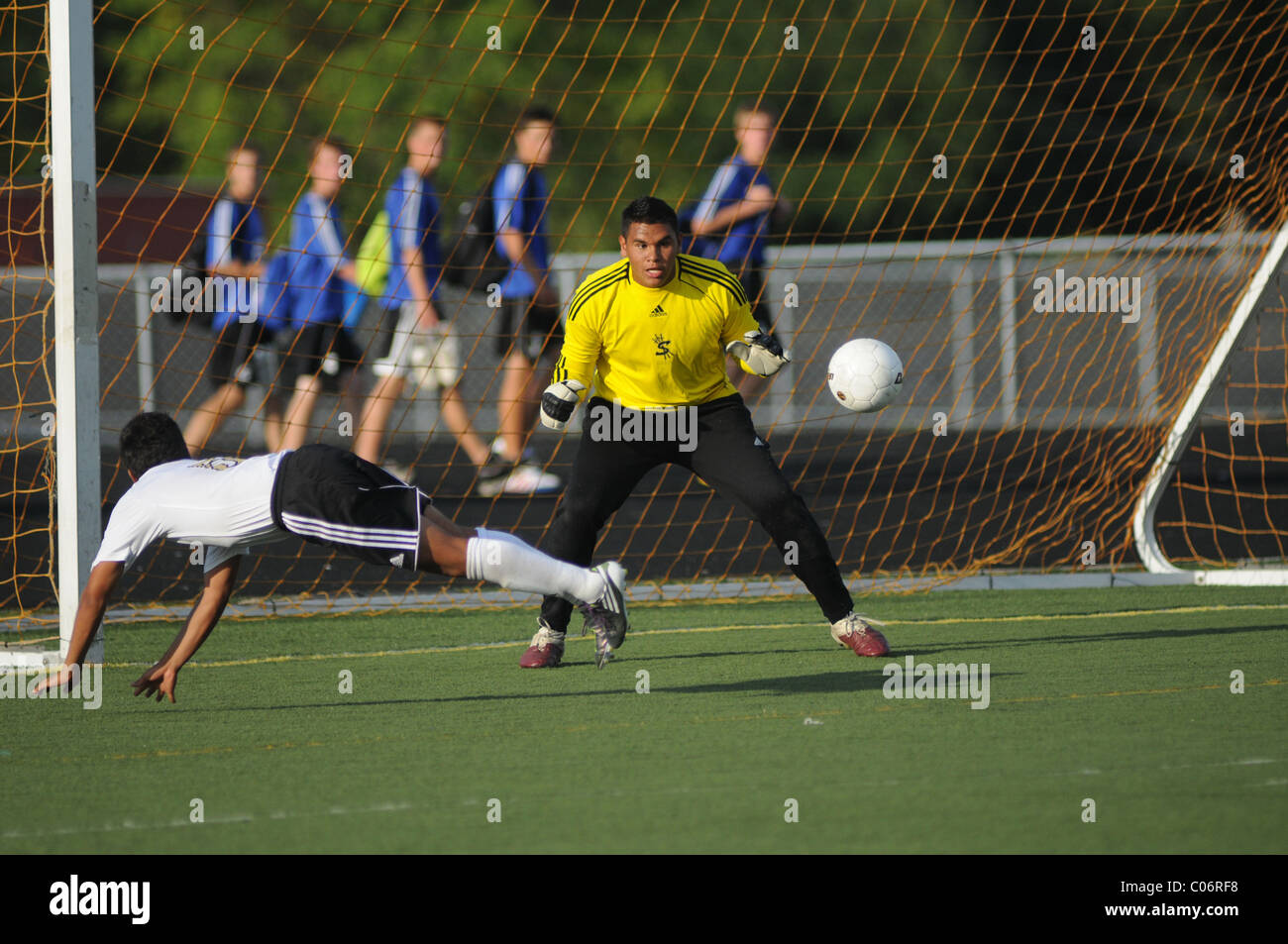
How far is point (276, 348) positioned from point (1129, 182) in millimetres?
16517

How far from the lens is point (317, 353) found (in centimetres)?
1062

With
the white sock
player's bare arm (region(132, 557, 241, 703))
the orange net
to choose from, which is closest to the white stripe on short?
the white sock

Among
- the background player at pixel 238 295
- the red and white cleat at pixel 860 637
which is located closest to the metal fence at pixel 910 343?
the background player at pixel 238 295

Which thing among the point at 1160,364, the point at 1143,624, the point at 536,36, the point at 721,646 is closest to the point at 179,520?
the point at 721,646

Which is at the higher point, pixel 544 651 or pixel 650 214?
pixel 650 214

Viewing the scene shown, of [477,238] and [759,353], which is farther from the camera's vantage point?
[477,238]

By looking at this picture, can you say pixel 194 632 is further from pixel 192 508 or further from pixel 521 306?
pixel 521 306

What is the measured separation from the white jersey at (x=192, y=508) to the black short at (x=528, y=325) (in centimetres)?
483

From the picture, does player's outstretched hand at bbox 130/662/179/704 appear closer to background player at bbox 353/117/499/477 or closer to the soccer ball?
the soccer ball

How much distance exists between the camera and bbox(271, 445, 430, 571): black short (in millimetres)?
5562

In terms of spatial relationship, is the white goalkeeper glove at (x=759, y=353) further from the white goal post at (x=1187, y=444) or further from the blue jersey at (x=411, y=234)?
the blue jersey at (x=411, y=234)

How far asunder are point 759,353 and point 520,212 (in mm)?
4561

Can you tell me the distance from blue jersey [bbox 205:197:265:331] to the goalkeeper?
466cm

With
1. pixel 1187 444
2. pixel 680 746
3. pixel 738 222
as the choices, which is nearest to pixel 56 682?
pixel 680 746
